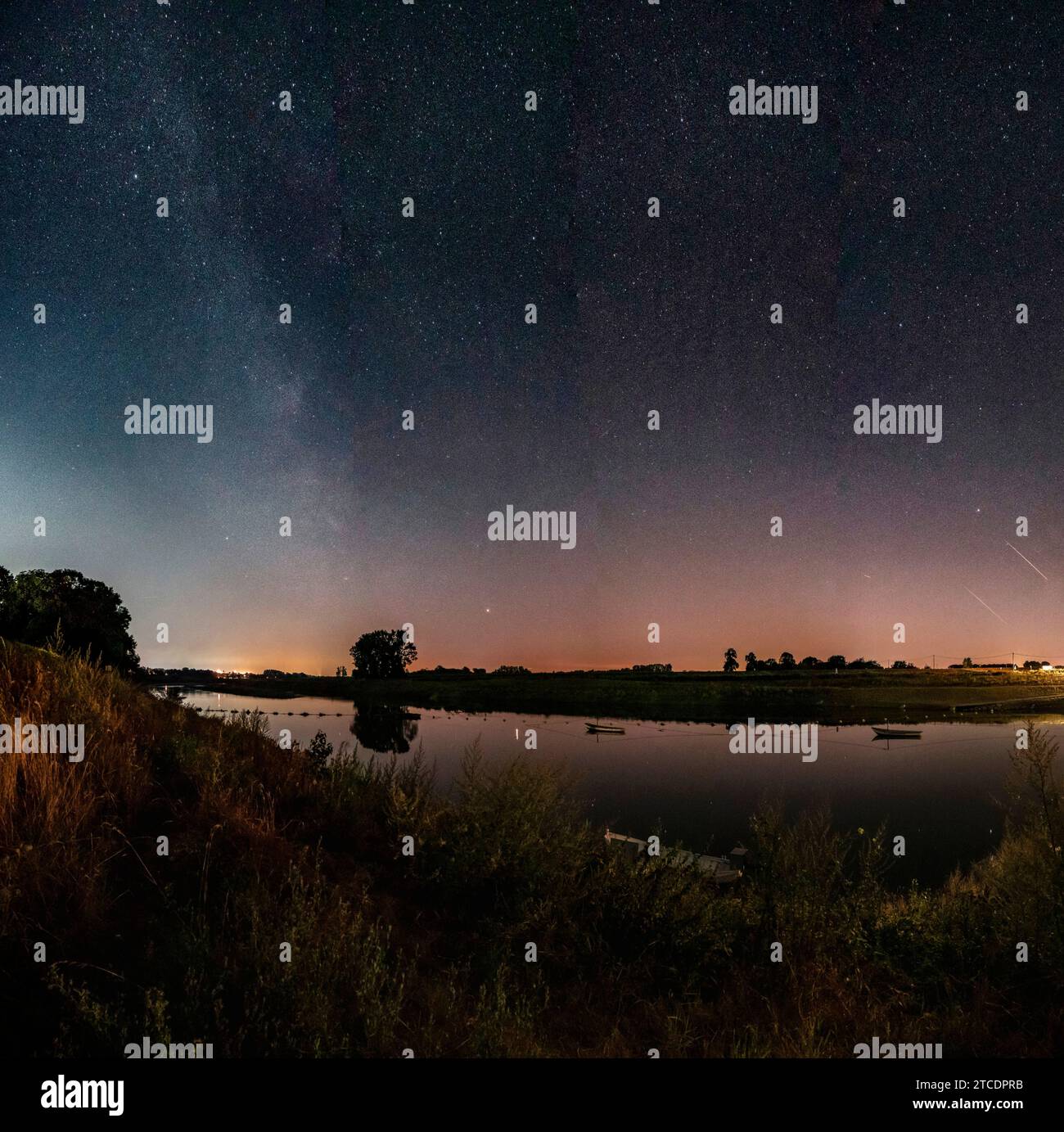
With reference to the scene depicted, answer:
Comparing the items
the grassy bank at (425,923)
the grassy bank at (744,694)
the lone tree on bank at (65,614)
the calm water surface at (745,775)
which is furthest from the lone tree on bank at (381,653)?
the grassy bank at (425,923)

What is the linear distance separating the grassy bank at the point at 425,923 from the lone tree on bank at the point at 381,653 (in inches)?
4206

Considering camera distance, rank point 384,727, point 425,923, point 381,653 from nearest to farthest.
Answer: point 425,923 < point 384,727 < point 381,653

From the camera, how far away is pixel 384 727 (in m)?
57.1

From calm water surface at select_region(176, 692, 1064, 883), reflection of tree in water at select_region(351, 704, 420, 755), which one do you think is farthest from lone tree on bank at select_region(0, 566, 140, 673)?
reflection of tree in water at select_region(351, 704, 420, 755)

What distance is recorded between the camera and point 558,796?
26.8 ft

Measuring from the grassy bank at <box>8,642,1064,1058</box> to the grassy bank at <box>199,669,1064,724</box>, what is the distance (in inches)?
2657

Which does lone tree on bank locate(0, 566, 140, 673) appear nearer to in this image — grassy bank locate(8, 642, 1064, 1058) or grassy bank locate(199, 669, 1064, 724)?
grassy bank locate(8, 642, 1064, 1058)

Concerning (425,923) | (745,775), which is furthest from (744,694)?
(425,923)

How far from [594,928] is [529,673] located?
4618 inches

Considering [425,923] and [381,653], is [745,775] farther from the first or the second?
[381,653]

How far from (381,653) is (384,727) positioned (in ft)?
190

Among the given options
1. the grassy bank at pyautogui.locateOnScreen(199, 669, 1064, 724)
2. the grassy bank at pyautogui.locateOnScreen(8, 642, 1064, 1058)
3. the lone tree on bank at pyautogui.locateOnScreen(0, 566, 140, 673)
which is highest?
the lone tree on bank at pyautogui.locateOnScreen(0, 566, 140, 673)

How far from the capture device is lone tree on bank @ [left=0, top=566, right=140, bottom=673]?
31734mm

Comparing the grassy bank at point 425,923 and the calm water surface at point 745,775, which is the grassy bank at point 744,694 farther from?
the grassy bank at point 425,923
